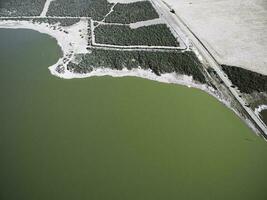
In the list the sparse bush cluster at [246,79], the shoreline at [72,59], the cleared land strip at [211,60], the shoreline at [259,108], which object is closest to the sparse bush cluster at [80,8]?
the shoreline at [72,59]

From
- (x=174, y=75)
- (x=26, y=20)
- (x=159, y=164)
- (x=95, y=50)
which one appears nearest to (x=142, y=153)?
(x=159, y=164)

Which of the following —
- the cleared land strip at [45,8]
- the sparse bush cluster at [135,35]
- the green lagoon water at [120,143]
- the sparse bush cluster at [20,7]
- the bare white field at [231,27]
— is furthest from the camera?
the sparse bush cluster at [20,7]

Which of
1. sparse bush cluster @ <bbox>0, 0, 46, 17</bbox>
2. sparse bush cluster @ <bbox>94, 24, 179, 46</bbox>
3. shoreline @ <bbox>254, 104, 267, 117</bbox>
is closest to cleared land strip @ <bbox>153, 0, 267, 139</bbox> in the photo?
shoreline @ <bbox>254, 104, 267, 117</bbox>

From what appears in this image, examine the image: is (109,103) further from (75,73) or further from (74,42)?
(74,42)

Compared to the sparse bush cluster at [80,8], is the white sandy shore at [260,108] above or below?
below

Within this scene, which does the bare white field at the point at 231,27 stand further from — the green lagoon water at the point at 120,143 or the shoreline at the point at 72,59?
the green lagoon water at the point at 120,143

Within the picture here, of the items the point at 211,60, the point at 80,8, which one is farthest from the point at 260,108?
the point at 80,8
